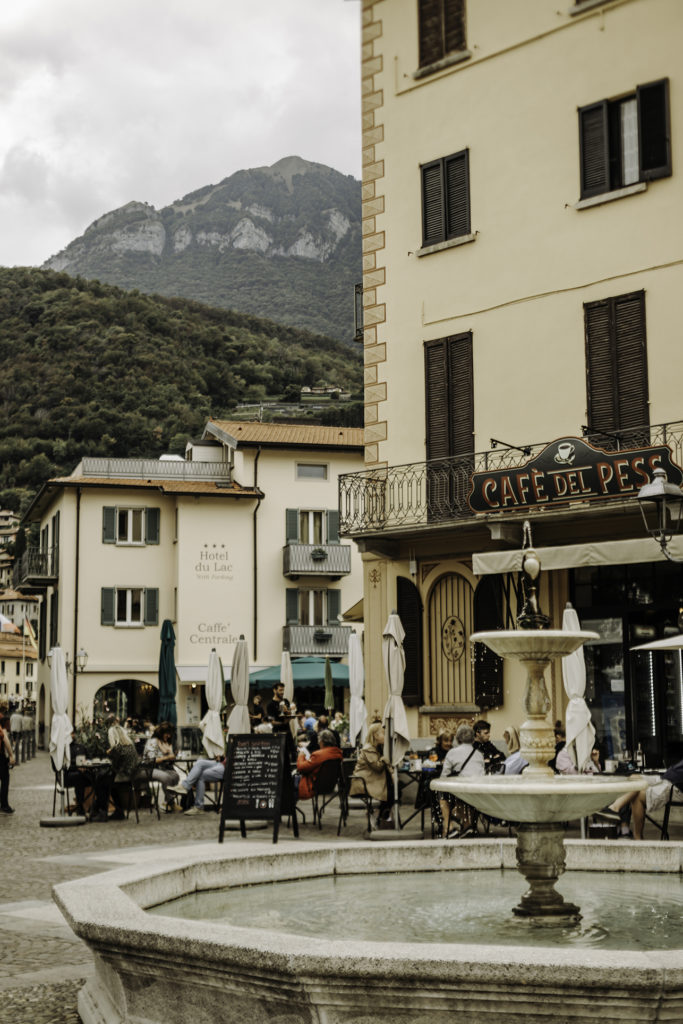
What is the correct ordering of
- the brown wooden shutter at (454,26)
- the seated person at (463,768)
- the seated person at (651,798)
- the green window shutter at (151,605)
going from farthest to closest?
the green window shutter at (151,605), the brown wooden shutter at (454,26), the seated person at (463,768), the seated person at (651,798)

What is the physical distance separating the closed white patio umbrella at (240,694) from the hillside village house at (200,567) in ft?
81.6

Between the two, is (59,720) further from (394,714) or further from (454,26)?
(454,26)

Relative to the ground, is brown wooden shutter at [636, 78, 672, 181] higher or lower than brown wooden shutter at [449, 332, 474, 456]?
higher

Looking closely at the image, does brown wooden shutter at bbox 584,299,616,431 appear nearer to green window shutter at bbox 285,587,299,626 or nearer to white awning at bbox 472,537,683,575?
white awning at bbox 472,537,683,575

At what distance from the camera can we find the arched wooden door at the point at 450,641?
66.2 feet

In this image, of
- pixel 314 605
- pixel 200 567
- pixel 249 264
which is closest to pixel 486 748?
pixel 200 567

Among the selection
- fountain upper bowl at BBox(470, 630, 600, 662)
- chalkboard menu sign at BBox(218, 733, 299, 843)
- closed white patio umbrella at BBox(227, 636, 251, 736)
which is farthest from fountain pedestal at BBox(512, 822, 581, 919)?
closed white patio umbrella at BBox(227, 636, 251, 736)

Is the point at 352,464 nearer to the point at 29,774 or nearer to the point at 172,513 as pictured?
the point at 172,513

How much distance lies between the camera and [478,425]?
20203 millimetres

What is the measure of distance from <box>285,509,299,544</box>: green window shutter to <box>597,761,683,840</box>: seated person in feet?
108

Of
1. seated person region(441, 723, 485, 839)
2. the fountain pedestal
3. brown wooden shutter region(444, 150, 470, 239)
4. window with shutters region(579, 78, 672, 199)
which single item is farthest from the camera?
brown wooden shutter region(444, 150, 470, 239)

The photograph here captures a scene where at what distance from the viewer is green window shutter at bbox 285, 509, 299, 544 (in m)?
46.2

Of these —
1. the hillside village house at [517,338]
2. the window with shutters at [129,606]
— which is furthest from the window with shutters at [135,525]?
the hillside village house at [517,338]

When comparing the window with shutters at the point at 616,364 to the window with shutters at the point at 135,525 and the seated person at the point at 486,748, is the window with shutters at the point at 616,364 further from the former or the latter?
the window with shutters at the point at 135,525
